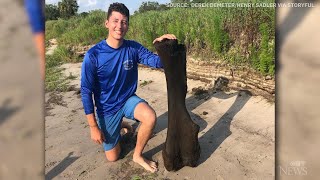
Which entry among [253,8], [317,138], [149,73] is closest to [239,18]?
[253,8]

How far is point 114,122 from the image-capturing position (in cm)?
311

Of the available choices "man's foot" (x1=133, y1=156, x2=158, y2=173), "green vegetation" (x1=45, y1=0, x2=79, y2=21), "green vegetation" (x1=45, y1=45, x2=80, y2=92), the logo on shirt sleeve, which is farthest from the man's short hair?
"green vegetation" (x1=45, y1=0, x2=79, y2=21)

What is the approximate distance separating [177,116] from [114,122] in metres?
0.65

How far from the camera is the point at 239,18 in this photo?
18.2 feet

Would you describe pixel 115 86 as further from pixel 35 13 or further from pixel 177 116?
pixel 35 13

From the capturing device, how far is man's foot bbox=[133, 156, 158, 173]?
2.95 m

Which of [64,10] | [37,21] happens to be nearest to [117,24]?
[37,21]

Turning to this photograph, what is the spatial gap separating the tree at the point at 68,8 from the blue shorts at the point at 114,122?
21.2 m

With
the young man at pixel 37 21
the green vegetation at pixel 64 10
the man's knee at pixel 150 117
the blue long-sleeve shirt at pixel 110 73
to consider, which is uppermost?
the green vegetation at pixel 64 10

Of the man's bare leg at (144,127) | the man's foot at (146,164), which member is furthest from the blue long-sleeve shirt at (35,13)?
the man's foot at (146,164)

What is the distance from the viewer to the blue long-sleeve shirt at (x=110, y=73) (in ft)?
9.42

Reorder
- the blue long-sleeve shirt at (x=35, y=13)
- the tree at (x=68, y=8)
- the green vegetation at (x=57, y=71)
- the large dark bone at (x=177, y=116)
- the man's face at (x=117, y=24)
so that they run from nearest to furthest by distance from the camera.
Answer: the blue long-sleeve shirt at (x=35, y=13), the large dark bone at (x=177, y=116), the man's face at (x=117, y=24), the green vegetation at (x=57, y=71), the tree at (x=68, y=8)

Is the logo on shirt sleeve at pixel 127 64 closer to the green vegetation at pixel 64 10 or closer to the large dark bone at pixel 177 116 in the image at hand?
the large dark bone at pixel 177 116

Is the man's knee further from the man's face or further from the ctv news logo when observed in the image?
the ctv news logo
